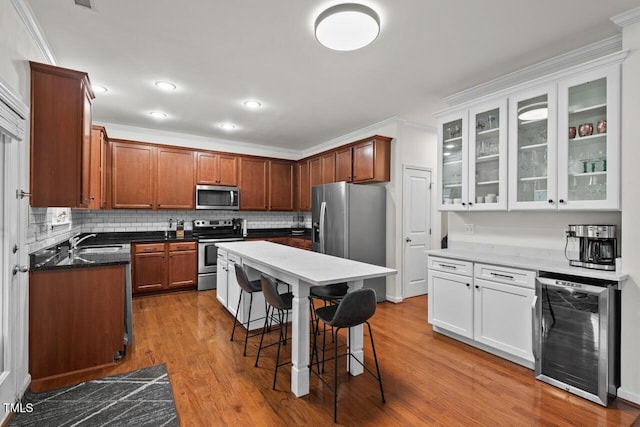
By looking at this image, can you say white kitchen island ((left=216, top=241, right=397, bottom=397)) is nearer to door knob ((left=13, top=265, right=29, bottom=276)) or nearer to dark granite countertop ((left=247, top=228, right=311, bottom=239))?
door knob ((left=13, top=265, right=29, bottom=276))

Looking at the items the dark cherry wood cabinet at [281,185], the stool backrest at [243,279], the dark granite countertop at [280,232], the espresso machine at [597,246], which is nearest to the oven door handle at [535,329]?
the espresso machine at [597,246]

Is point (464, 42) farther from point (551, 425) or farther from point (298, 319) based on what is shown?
point (551, 425)

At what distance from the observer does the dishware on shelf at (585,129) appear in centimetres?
249

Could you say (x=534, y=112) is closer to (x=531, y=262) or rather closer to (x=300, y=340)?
(x=531, y=262)

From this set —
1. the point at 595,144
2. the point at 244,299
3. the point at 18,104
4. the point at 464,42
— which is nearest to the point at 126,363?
the point at 244,299

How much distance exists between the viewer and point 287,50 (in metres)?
2.71

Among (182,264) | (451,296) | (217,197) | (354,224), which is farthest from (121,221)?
(451,296)

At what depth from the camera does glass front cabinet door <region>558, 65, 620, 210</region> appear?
2318 mm

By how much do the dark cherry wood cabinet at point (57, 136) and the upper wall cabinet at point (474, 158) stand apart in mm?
3542

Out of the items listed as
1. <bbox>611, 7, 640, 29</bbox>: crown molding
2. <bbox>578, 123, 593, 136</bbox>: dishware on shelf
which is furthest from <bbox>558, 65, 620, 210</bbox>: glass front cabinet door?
<bbox>611, 7, 640, 29</bbox>: crown molding

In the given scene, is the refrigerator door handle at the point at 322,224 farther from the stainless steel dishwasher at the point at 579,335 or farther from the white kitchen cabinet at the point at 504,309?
the stainless steel dishwasher at the point at 579,335

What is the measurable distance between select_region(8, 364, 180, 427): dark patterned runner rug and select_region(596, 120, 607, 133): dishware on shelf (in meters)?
3.70

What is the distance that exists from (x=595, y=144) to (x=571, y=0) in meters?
1.10

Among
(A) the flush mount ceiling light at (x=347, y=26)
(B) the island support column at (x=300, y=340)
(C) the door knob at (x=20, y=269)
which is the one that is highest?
(A) the flush mount ceiling light at (x=347, y=26)
